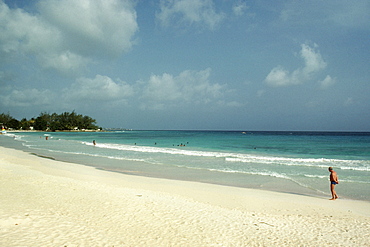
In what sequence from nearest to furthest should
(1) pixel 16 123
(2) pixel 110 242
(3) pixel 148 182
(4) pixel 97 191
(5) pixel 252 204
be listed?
(2) pixel 110 242 < (5) pixel 252 204 < (4) pixel 97 191 < (3) pixel 148 182 < (1) pixel 16 123

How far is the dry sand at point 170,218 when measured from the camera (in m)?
5.64

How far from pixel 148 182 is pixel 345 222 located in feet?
29.6

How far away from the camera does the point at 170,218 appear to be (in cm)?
708

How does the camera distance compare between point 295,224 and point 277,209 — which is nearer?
point 295,224

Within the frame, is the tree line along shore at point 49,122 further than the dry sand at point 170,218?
Yes

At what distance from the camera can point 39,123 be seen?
6156 inches

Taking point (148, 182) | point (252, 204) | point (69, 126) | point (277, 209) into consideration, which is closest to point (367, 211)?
point (277, 209)

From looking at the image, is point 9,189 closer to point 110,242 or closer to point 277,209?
point 110,242

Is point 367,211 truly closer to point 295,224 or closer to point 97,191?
point 295,224

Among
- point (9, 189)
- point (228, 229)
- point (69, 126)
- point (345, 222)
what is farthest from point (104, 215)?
point (69, 126)

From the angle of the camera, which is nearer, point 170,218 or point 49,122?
point 170,218

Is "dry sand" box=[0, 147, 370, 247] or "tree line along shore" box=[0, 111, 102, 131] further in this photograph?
"tree line along shore" box=[0, 111, 102, 131]

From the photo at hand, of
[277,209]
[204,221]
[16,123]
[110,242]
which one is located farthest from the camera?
[16,123]

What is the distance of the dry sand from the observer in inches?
222
